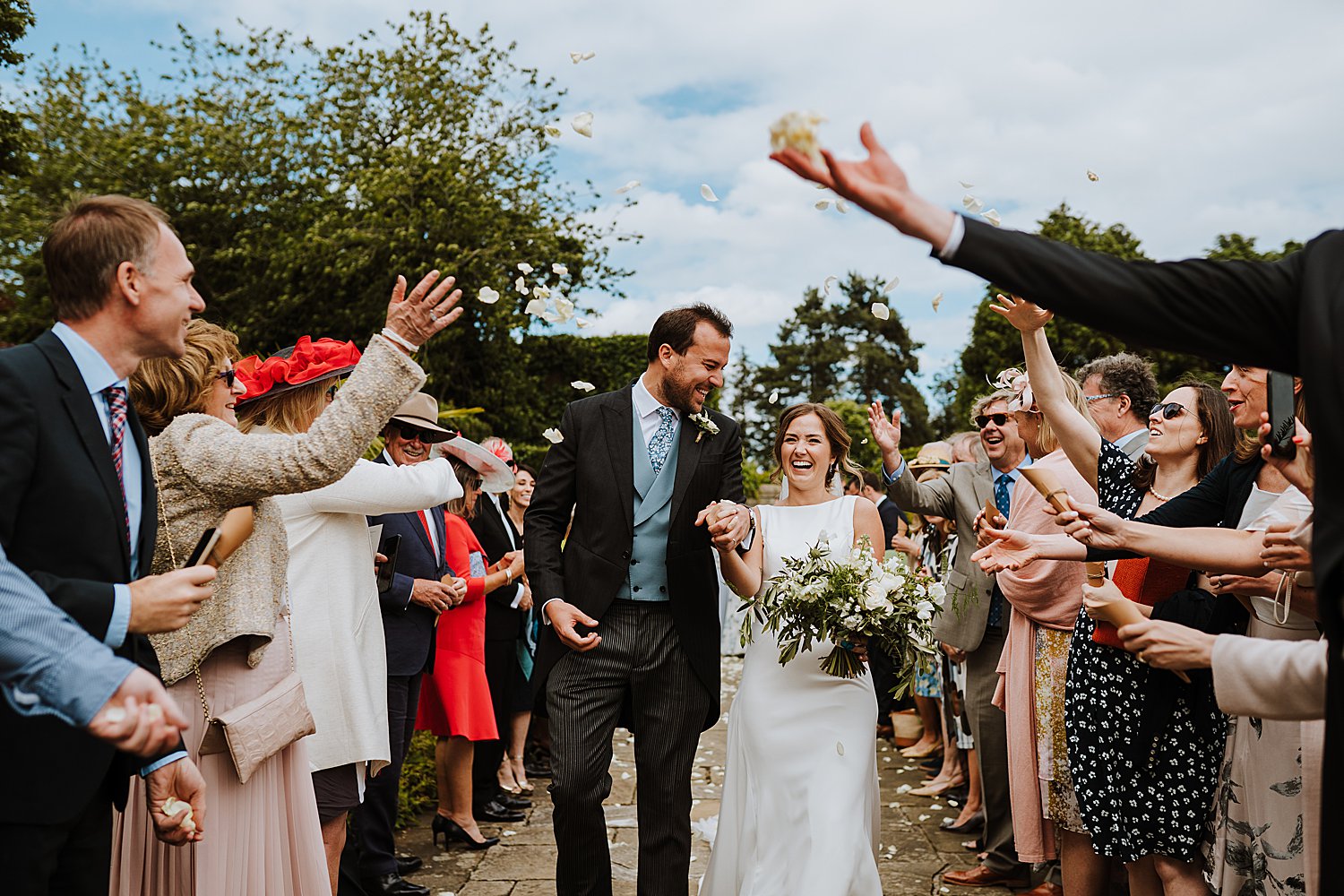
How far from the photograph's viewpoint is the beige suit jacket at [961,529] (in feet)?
21.7

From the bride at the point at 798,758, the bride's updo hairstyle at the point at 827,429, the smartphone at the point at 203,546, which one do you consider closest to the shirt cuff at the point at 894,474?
the bride's updo hairstyle at the point at 827,429

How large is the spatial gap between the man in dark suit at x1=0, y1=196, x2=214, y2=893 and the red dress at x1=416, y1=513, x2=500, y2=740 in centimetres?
422

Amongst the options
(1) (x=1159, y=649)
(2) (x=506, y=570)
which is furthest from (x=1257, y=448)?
(2) (x=506, y=570)

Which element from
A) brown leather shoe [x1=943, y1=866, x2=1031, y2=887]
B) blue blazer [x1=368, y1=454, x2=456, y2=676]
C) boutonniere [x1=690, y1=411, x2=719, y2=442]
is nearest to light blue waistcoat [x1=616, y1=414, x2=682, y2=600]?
boutonniere [x1=690, y1=411, x2=719, y2=442]

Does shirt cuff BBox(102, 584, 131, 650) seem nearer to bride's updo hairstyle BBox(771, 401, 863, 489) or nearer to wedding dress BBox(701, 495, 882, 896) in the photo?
wedding dress BBox(701, 495, 882, 896)

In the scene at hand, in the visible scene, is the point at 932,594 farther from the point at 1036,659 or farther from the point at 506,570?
the point at 506,570

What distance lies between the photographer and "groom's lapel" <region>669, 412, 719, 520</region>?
482 cm

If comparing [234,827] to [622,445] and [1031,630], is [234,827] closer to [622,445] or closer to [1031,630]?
[622,445]

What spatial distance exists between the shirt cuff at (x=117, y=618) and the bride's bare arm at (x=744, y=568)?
302cm

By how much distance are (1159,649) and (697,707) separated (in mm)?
2654

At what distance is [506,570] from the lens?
22.9 ft

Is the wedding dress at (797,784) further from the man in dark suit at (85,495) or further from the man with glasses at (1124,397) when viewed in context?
the man in dark suit at (85,495)

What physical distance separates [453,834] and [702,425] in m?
3.68

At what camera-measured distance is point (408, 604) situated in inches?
232
